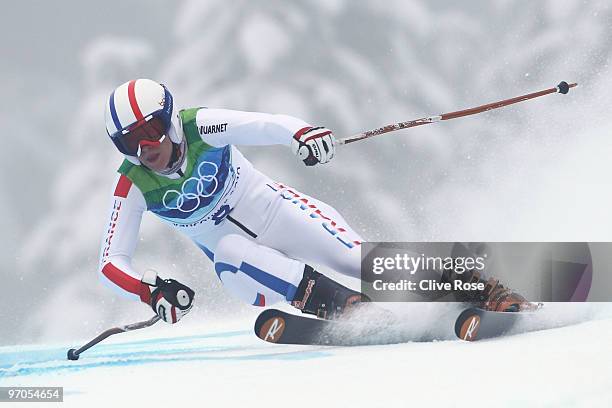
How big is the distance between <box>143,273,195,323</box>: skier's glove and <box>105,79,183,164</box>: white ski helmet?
61 cm

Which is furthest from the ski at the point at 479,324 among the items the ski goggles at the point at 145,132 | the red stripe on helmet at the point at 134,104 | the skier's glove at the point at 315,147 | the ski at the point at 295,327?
the red stripe on helmet at the point at 134,104

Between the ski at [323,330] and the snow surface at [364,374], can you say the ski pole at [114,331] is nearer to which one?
the snow surface at [364,374]

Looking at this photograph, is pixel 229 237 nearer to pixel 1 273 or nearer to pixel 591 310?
pixel 591 310

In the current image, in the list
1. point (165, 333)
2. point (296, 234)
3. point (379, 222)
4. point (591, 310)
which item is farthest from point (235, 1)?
point (591, 310)

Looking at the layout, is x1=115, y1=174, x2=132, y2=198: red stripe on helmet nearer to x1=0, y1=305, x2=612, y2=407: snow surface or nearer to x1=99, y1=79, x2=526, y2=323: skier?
x1=99, y1=79, x2=526, y2=323: skier

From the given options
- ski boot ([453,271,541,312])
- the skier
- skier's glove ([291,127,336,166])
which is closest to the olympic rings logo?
the skier

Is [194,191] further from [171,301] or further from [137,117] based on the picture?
[171,301]

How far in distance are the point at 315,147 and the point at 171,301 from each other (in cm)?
88

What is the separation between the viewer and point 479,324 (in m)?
3.48

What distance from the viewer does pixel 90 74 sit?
7.05 m

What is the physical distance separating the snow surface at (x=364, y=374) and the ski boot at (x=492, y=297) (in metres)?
0.16
